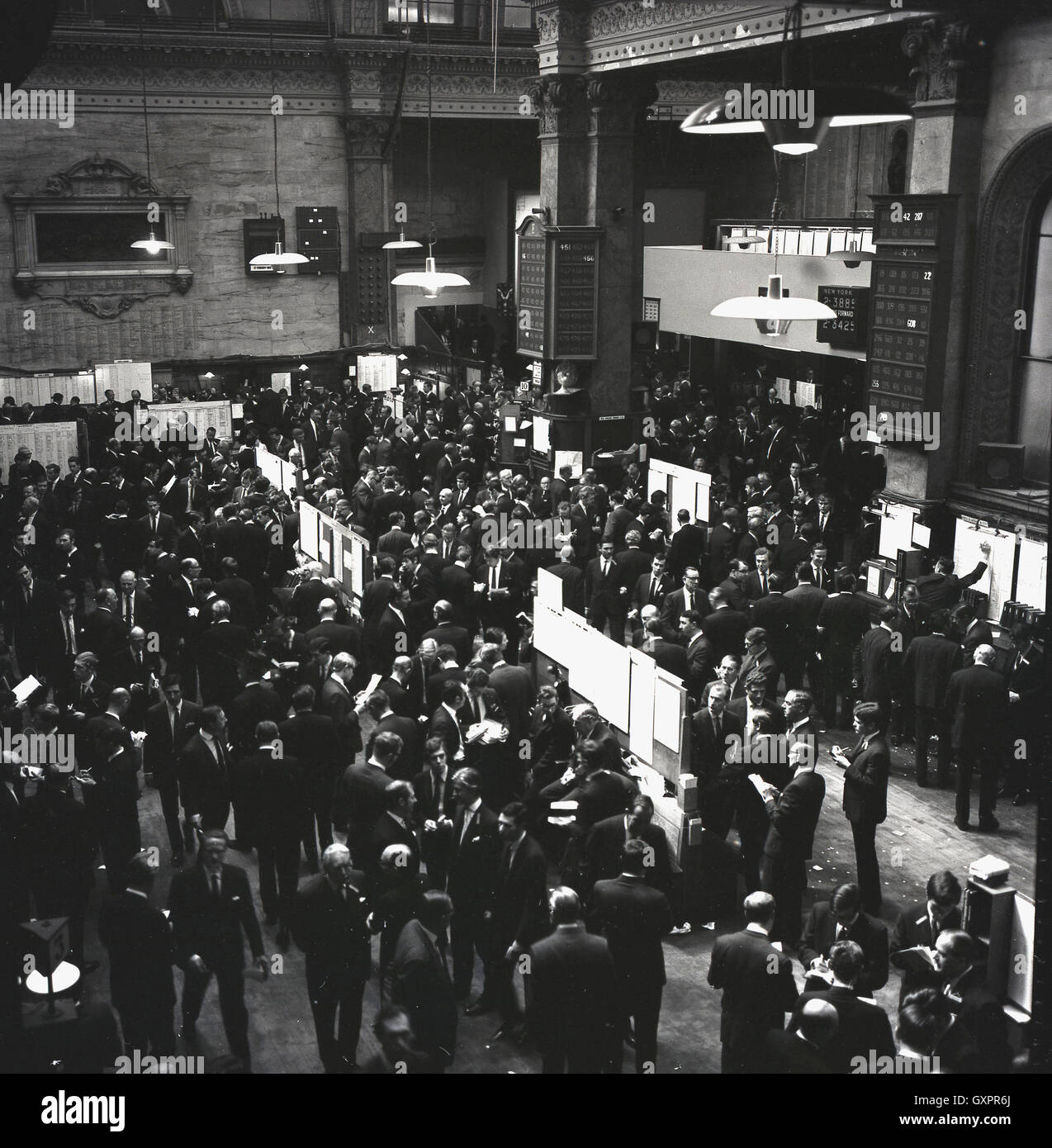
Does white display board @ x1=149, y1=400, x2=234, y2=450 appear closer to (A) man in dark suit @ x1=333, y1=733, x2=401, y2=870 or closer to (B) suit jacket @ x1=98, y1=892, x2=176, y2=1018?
(A) man in dark suit @ x1=333, y1=733, x2=401, y2=870

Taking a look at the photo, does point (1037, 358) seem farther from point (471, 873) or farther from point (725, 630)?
point (471, 873)

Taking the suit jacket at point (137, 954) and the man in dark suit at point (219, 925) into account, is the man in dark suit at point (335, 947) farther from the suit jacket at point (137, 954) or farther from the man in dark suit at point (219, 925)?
the suit jacket at point (137, 954)

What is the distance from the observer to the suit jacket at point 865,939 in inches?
231

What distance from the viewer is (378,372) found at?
2430 cm

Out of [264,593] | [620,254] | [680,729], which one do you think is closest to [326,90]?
[620,254]

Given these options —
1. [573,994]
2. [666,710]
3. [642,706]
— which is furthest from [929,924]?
[642,706]

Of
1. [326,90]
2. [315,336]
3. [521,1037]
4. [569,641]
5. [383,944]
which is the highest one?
[326,90]

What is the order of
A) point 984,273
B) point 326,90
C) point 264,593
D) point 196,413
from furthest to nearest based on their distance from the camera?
point 326,90 → point 196,413 → point 264,593 → point 984,273

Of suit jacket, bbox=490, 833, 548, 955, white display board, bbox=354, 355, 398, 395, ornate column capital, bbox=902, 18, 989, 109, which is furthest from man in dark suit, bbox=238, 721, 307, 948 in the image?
Result: white display board, bbox=354, 355, 398, 395

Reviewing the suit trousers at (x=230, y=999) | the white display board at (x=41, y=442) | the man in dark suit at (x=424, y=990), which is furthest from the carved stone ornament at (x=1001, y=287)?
the white display board at (x=41, y=442)

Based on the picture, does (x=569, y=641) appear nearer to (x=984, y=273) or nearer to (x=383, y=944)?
(x=383, y=944)

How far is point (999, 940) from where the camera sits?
5707 mm

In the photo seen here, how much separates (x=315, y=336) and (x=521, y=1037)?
21.4 m

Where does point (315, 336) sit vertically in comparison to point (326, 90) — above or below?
below
